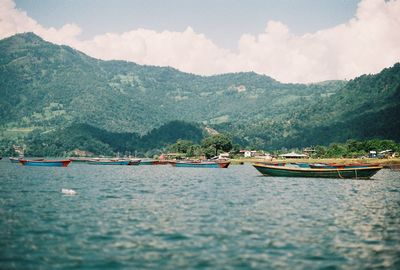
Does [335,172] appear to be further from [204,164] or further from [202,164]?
[202,164]

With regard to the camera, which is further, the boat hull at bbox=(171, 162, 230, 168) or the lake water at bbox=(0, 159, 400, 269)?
the boat hull at bbox=(171, 162, 230, 168)

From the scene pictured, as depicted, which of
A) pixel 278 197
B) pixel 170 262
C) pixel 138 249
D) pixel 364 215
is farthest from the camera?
pixel 278 197

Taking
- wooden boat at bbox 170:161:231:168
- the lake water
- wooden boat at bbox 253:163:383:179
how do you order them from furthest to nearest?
wooden boat at bbox 170:161:231:168
wooden boat at bbox 253:163:383:179
the lake water

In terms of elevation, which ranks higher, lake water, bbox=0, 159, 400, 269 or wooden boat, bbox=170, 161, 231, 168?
wooden boat, bbox=170, 161, 231, 168

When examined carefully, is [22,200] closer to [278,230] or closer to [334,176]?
[278,230]

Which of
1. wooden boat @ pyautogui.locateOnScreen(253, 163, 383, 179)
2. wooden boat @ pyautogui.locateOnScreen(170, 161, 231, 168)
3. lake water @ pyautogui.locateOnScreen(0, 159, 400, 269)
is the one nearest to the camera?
lake water @ pyautogui.locateOnScreen(0, 159, 400, 269)

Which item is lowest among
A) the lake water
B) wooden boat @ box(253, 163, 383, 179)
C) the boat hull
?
the lake water

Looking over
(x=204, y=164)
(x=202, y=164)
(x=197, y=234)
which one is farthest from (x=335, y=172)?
(x=202, y=164)

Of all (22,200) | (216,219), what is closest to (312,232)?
(216,219)

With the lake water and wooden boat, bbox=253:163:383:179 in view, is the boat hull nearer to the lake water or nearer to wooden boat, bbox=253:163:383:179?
wooden boat, bbox=253:163:383:179

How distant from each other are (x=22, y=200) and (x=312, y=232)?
33.4m

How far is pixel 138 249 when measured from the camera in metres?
26.2

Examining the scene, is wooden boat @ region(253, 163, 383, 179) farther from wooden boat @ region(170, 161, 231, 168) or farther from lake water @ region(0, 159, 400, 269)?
wooden boat @ region(170, 161, 231, 168)

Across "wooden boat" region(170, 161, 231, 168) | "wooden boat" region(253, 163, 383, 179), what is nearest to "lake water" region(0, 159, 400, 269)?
"wooden boat" region(253, 163, 383, 179)
